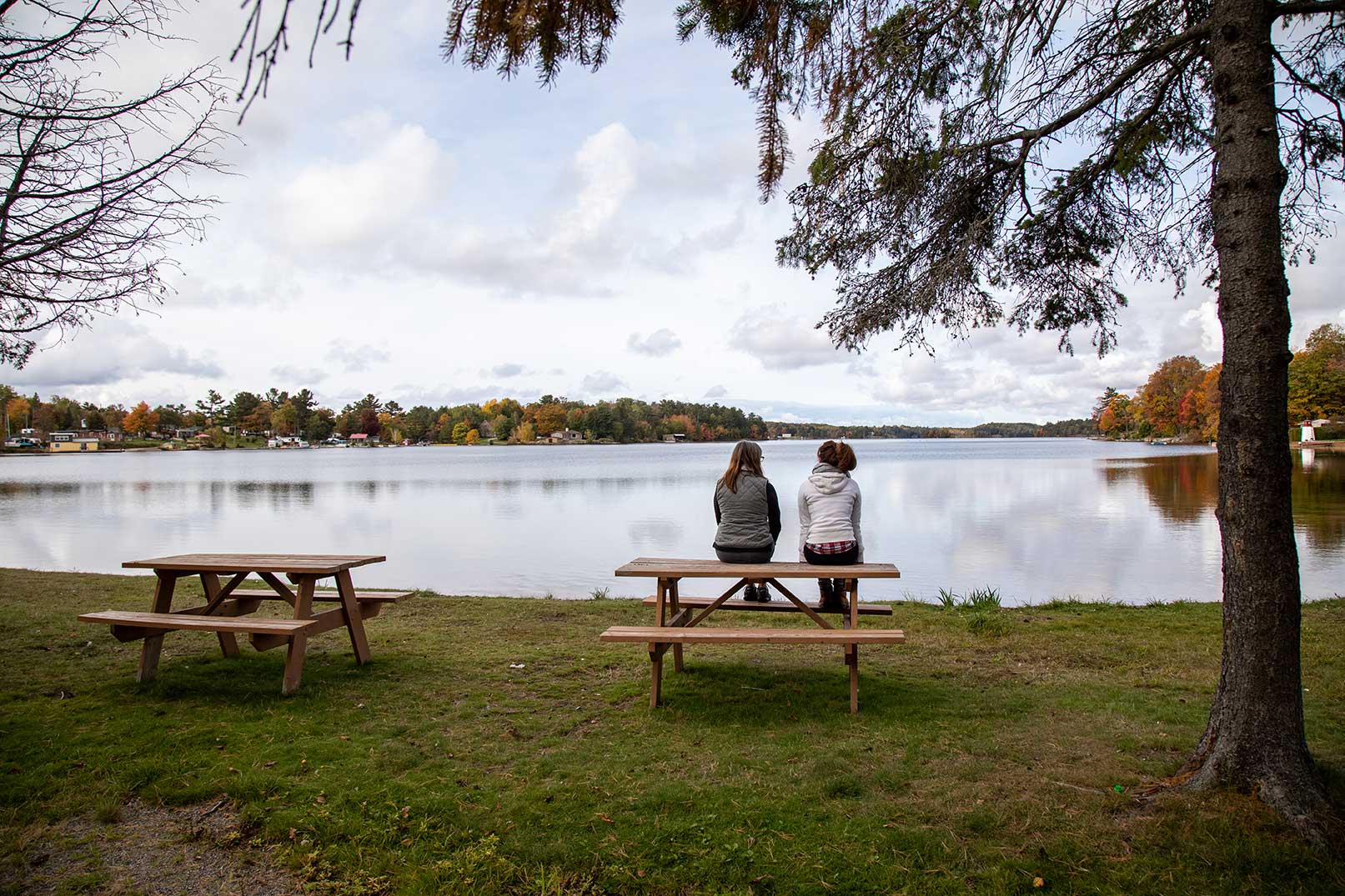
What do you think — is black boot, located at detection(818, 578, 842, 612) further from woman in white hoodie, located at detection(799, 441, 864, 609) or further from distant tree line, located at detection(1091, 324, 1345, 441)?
distant tree line, located at detection(1091, 324, 1345, 441)

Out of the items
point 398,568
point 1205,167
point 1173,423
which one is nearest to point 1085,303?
point 1205,167

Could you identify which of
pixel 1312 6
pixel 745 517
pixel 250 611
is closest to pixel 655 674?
pixel 745 517

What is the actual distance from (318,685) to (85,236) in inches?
123

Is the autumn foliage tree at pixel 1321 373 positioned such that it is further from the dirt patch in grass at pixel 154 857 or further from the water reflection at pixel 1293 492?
the dirt patch in grass at pixel 154 857

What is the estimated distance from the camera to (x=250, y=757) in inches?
149

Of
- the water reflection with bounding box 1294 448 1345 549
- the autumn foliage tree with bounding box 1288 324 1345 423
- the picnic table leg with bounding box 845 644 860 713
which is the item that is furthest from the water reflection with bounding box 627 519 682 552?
the autumn foliage tree with bounding box 1288 324 1345 423

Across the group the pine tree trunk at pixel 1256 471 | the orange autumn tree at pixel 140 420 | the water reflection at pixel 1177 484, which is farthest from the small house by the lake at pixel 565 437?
the pine tree trunk at pixel 1256 471

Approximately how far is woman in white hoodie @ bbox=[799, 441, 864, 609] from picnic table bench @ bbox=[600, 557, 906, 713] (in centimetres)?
33

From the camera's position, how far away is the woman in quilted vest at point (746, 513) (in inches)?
216

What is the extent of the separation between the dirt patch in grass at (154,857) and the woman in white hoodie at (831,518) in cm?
367

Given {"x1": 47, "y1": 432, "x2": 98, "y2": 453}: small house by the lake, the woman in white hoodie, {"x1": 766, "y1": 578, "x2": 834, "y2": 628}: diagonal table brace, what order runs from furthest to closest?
{"x1": 47, "y1": 432, "x2": 98, "y2": 453}: small house by the lake < the woman in white hoodie < {"x1": 766, "y1": 578, "x2": 834, "y2": 628}: diagonal table brace

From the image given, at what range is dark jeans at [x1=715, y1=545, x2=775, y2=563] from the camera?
5444mm

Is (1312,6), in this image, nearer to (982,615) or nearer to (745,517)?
(745,517)

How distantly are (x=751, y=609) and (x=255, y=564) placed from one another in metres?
3.49
